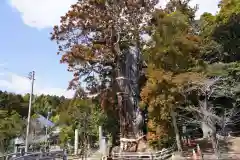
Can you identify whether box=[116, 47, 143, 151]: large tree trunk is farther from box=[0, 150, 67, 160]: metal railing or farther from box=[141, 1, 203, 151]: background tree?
box=[0, 150, 67, 160]: metal railing

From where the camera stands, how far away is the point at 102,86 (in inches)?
869

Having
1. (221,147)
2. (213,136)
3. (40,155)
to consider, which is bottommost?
(221,147)

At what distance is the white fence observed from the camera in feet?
54.9

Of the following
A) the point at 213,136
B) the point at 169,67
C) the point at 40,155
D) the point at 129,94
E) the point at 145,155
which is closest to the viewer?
the point at 40,155

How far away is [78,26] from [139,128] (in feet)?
28.0

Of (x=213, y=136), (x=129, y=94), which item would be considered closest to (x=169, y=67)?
(x=129, y=94)

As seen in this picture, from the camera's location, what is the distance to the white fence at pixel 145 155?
54.9 feet

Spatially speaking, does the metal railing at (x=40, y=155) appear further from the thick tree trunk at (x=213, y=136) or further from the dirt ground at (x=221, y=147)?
the dirt ground at (x=221, y=147)

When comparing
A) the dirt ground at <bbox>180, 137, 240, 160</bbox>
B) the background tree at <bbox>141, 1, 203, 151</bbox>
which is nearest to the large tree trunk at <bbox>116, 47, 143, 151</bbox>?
the background tree at <bbox>141, 1, 203, 151</bbox>

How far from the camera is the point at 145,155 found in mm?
17156

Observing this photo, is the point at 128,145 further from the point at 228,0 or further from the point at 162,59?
the point at 228,0

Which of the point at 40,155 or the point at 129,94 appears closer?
the point at 40,155

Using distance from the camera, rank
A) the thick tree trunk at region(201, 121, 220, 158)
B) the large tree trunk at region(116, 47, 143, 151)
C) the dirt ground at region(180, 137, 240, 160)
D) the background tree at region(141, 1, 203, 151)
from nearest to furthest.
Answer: the thick tree trunk at region(201, 121, 220, 158) < the dirt ground at region(180, 137, 240, 160) < the background tree at region(141, 1, 203, 151) < the large tree trunk at region(116, 47, 143, 151)

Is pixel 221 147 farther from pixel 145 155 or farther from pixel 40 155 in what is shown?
pixel 40 155
